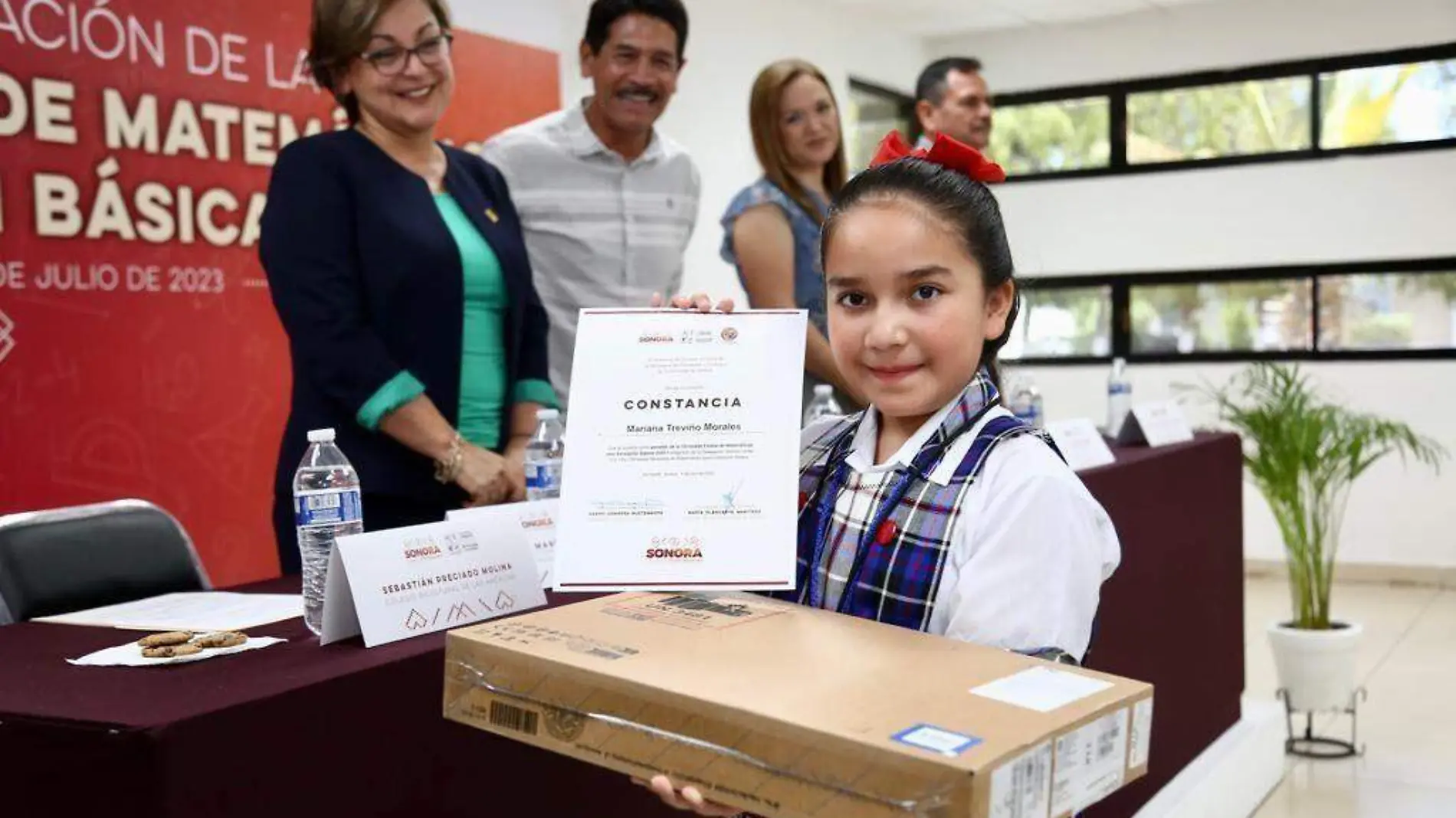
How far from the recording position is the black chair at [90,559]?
5.85ft

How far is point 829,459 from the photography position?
1368 millimetres

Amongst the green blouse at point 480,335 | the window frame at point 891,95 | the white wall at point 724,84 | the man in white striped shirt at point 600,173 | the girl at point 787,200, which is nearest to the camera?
the green blouse at point 480,335

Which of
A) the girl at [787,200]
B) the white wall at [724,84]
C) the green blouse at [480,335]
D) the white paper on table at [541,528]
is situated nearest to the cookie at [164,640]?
the white paper on table at [541,528]

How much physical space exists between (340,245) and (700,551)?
1.00 metres

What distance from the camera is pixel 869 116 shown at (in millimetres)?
7363

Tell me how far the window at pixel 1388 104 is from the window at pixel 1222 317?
772 millimetres

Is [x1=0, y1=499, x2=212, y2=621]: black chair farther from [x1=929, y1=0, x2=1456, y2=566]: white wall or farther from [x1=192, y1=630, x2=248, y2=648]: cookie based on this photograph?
[x1=929, y1=0, x2=1456, y2=566]: white wall

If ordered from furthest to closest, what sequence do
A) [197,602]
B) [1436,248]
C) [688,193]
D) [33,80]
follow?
[1436,248]
[33,80]
[688,193]
[197,602]

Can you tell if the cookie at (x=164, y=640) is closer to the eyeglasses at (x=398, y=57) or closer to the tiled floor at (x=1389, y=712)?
the eyeglasses at (x=398, y=57)

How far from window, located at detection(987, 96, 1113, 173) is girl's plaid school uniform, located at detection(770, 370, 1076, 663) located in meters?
6.32

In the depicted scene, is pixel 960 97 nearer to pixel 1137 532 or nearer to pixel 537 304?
pixel 1137 532

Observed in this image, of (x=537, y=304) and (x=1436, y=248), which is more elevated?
(x=1436, y=248)

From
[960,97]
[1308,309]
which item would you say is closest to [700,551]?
[960,97]

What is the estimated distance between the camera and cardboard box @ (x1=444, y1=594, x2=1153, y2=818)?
87cm
